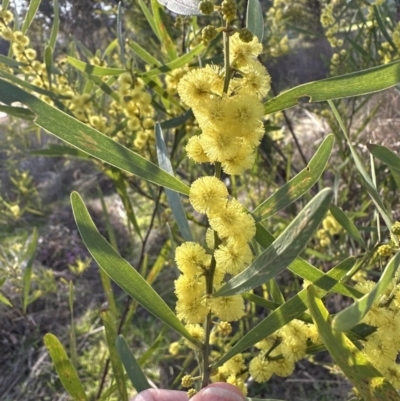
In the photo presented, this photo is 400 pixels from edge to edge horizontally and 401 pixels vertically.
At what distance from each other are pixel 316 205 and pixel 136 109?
2.96 feet

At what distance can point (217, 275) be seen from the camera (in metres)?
0.60

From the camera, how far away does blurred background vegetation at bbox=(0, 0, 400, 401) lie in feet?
5.02

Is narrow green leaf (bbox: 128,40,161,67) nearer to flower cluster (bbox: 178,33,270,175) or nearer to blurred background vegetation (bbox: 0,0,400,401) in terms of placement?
blurred background vegetation (bbox: 0,0,400,401)

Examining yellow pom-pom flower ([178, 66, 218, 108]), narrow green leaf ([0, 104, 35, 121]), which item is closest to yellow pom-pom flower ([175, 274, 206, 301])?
yellow pom-pom flower ([178, 66, 218, 108])

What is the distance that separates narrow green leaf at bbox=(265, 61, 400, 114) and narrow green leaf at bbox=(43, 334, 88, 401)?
19.0 inches

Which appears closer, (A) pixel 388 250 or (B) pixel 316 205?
(B) pixel 316 205

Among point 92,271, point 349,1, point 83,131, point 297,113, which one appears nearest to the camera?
point 83,131

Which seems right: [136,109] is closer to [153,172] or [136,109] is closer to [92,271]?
[153,172]

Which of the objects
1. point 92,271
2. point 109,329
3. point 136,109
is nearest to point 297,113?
point 92,271

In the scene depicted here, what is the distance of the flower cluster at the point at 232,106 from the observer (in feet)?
1.68

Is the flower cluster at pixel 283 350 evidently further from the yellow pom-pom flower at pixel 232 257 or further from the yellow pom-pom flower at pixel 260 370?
the yellow pom-pom flower at pixel 232 257

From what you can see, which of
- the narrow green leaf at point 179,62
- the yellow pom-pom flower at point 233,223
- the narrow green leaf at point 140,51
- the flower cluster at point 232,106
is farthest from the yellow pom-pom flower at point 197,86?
the narrow green leaf at point 140,51

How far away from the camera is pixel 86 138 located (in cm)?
51

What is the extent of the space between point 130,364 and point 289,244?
365 millimetres
